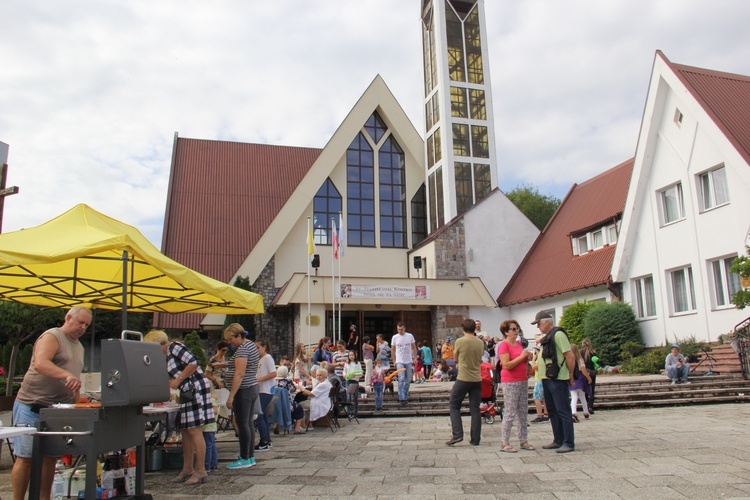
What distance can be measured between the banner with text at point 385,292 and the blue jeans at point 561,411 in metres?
16.8

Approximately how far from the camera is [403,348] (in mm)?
14086

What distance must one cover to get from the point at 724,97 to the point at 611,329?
7.85 meters

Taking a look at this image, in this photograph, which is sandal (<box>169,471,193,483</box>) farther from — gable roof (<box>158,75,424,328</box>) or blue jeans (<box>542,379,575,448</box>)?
gable roof (<box>158,75,424,328</box>)

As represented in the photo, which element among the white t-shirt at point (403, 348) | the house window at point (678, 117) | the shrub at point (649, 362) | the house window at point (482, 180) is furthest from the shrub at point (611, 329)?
the house window at point (482, 180)

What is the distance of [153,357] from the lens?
5.15 m

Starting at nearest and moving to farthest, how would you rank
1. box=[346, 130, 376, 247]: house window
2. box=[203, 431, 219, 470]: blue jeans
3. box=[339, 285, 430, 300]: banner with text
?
1. box=[203, 431, 219, 470]: blue jeans
2. box=[339, 285, 430, 300]: banner with text
3. box=[346, 130, 376, 247]: house window

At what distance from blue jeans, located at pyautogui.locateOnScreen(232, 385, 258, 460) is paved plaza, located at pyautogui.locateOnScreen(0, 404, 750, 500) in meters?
0.30

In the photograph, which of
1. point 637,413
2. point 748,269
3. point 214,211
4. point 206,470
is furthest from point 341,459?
point 214,211

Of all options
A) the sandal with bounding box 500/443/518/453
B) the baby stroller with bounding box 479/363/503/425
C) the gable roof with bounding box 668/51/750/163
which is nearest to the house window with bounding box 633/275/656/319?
the gable roof with bounding box 668/51/750/163

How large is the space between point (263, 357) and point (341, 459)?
7.18 feet

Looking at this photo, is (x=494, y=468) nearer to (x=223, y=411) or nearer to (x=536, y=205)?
(x=223, y=411)

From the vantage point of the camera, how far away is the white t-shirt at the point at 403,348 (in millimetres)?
13984

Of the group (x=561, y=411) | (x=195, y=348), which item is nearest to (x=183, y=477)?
(x=561, y=411)

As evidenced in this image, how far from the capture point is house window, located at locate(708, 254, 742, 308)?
17.2 m
